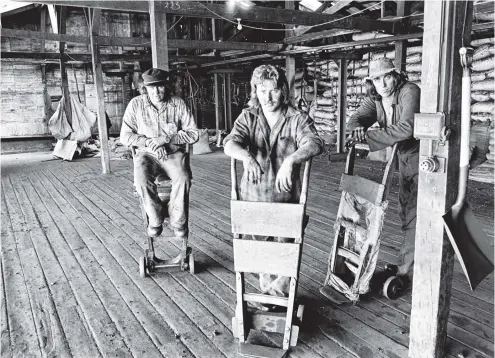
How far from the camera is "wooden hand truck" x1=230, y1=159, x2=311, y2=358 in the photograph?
2.46 meters

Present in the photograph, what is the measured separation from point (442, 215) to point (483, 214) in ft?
12.9

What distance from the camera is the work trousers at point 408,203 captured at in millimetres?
3195

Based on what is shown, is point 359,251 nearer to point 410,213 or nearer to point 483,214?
→ point 410,213

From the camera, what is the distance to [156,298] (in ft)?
11.0

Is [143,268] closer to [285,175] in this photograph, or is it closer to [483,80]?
[285,175]

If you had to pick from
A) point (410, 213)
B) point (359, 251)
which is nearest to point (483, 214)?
point (410, 213)

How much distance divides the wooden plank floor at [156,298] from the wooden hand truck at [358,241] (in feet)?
0.43

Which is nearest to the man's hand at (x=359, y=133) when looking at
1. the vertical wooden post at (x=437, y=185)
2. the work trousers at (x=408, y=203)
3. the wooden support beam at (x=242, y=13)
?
the work trousers at (x=408, y=203)

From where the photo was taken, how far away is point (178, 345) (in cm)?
267

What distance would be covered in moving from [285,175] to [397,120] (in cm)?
124

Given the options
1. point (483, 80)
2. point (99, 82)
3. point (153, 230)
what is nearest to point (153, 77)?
point (153, 230)

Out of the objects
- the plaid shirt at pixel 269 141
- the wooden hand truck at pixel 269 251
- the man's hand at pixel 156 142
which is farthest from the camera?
the man's hand at pixel 156 142

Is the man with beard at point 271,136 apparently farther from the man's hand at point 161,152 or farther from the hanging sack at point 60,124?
the hanging sack at point 60,124

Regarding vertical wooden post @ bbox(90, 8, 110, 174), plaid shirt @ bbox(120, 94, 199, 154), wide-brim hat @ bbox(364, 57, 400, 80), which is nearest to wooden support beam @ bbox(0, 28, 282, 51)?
vertical wooden post @ bbox(90, 8, 110, 174)
